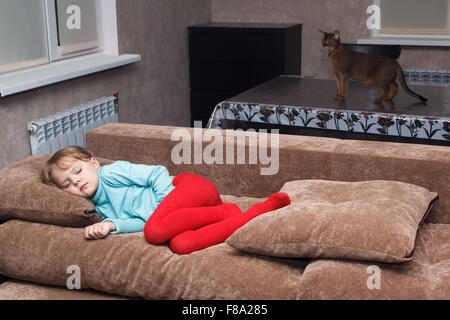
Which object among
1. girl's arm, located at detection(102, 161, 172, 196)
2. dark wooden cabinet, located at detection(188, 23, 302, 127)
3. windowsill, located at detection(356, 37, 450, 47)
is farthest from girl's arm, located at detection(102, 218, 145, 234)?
windowsill, located at detection(356, 37, 450, 47)

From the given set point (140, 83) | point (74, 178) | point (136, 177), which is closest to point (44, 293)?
point (74, 178)

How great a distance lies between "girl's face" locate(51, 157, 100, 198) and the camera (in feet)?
6.18

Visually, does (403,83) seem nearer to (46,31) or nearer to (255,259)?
(255,259)

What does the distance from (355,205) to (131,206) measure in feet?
2.54

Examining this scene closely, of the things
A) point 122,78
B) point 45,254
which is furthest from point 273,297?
point 122,78

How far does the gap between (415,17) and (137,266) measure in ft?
13.2

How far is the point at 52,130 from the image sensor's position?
3035 mm

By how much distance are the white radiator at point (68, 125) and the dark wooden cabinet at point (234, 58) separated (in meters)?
1.38

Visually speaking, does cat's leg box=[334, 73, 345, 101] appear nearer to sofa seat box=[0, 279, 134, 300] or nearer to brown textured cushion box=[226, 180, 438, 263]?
brown textured cushion box=[226, 180, 438, 263]

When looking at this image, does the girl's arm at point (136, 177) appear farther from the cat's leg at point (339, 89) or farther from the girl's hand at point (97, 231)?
the cat's leg at point (339, 89)

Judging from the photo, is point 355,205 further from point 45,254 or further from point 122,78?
point 122,78

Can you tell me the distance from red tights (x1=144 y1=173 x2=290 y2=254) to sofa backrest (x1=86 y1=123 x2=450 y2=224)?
35cm

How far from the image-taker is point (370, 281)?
1.43m

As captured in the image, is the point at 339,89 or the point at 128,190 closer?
the point at 128,190
